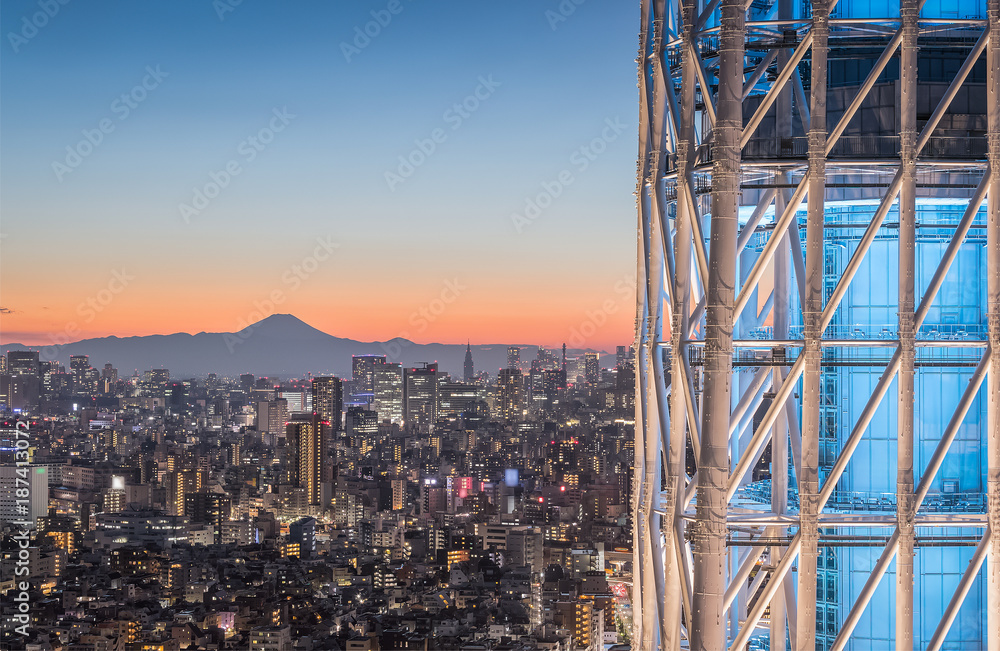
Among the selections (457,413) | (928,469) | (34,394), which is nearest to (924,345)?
(928,469)

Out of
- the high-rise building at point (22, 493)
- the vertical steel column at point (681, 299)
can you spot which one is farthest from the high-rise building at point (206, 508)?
the vertical steel column at point (681, 299)

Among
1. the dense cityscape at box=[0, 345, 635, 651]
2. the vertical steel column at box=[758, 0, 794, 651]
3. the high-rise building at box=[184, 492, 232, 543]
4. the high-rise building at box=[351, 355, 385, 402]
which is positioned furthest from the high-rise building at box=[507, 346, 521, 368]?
the vertical steel column at box=[758, 0, 794, 651]

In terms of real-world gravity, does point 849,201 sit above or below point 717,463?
above

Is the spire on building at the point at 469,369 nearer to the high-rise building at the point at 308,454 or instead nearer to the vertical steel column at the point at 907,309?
the high-rise building at the point at 308,454

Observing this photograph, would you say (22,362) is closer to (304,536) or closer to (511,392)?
(304,536)

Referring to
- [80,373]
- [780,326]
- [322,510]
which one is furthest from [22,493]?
[80,373]

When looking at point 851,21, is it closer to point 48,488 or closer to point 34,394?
point 48,488
